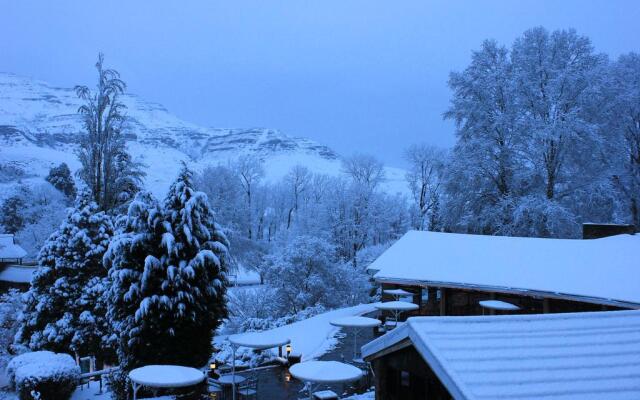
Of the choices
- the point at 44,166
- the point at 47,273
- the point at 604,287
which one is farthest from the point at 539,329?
the point at 44,166

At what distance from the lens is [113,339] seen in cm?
1819

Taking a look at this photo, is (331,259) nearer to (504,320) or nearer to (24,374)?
(24,374)

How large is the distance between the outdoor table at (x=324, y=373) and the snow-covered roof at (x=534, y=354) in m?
3.87

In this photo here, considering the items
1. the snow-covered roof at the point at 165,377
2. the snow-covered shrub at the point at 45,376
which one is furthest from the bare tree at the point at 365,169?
the snow-covered roof at the point at 165,377

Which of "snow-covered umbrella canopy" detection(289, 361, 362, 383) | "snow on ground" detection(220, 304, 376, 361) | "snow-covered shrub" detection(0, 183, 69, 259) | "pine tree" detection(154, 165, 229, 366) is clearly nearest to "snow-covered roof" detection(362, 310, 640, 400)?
"snow-covered umbrella canopy" detection(289, 361, 362, 383)

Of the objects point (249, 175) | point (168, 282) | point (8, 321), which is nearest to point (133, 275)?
point (168, 282)

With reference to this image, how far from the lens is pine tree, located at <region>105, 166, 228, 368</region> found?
567 inches

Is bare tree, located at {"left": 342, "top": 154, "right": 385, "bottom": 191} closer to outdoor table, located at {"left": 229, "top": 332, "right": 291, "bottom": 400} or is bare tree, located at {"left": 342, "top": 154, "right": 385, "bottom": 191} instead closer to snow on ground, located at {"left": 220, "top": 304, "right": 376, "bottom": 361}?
snow on ground, located at {"left": 220, "top": 304, "right": 376, "bottom": 361}

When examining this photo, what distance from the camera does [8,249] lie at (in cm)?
4103

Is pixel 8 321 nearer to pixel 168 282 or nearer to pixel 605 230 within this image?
pixel 168 282

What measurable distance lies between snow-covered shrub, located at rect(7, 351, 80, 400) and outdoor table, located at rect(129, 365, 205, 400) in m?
4.37

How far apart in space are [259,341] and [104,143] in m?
17.3

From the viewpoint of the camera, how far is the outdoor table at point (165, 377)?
1080 centimetres

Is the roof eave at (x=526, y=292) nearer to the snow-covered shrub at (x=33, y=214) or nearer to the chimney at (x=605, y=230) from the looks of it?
the chimney at (x=605, y=230)
